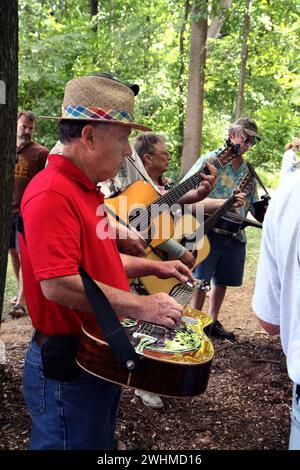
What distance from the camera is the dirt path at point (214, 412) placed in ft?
9.30

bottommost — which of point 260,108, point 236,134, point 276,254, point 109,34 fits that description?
point 276,254

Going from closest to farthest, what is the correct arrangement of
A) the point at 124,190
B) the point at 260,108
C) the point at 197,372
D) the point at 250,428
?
the point at 197,372 → the point at 250,428 → the point at 124,190 → the point at 260,108

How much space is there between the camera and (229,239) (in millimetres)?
4656

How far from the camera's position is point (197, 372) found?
180cm

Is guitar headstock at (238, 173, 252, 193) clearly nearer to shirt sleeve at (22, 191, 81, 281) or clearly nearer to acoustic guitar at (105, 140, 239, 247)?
acoustic guitar at (105, 140, 239, 247)

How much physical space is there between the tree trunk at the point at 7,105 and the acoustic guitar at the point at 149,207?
0.99 m

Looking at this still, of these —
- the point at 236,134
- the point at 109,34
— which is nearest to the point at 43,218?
the point at 236,134

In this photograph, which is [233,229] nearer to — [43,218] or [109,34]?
[43,218]

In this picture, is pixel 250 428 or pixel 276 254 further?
pixel 250 428

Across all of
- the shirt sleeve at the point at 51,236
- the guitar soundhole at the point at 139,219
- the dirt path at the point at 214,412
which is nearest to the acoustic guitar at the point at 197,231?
the guitar soundhole at the point at 139,219

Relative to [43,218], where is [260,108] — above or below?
above

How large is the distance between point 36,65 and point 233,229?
9625 mm

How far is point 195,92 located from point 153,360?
27.9 feet
